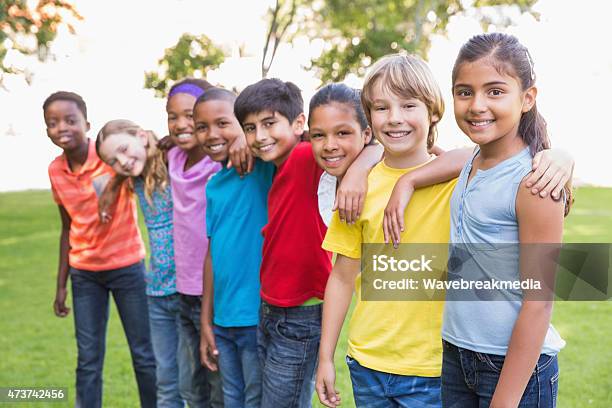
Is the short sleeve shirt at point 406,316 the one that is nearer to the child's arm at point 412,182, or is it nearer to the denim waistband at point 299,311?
the child's arm at point 412,182

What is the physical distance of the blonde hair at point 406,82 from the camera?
1933 mm

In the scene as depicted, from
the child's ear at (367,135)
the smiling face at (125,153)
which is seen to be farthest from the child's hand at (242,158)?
the smiling face at (125,153)

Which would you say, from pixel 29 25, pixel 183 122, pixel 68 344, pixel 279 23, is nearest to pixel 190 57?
pixel 279 23

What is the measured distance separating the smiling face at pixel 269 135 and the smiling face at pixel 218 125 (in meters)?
0.22

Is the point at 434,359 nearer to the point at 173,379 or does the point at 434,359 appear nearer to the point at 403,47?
the point at 173,379

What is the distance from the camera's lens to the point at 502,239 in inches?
62.9

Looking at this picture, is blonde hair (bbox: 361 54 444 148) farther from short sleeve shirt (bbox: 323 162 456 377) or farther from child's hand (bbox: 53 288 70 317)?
child's hand (bbox: 53 288 70 317)

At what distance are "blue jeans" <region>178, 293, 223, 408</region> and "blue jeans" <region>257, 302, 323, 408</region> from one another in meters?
0.60

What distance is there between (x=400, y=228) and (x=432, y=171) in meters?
0.19

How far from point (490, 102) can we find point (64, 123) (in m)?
2.41

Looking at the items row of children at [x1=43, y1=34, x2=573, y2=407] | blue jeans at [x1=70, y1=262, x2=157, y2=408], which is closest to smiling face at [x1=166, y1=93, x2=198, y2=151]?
row of children at [x1=43, y1=34, x2=573, y2=407]

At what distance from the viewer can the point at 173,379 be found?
309 cm

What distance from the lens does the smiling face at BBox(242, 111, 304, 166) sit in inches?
96.0

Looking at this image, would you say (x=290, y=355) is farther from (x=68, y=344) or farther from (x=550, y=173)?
(x=68, y=344)
